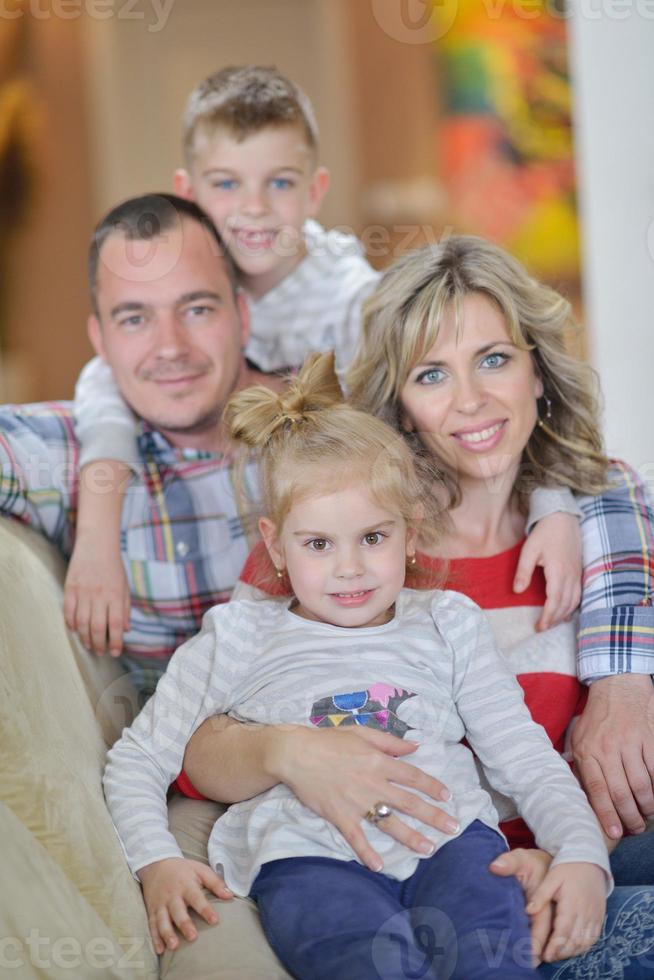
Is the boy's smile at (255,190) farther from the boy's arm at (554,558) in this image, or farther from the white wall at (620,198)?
the white wall at (620,198)

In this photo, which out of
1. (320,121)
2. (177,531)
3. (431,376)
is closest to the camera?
(431,376)

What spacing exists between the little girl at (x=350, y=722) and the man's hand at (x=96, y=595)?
0.68 feet

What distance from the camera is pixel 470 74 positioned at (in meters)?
4.79

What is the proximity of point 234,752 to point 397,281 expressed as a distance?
0.63 meters

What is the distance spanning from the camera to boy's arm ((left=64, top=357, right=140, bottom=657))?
1.38m

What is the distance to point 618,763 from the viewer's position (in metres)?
1.20

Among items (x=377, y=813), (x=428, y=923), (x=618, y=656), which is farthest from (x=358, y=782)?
(x=618, y=656)

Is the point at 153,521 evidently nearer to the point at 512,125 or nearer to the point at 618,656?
the point at 618,656

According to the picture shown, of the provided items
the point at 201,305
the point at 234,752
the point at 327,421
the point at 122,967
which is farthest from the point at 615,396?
the point at 122,967

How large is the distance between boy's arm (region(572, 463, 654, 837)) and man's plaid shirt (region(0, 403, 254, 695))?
0.46 meters

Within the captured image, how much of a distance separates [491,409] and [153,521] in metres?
0.50

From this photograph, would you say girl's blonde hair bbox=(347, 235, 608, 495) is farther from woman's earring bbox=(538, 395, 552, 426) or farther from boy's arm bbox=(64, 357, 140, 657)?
boy's arm bbox=(64, 357, 140, 657)

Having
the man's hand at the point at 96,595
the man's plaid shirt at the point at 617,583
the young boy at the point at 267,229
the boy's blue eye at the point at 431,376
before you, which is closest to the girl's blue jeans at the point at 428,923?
the man's plaid shirt at the point at 617,583

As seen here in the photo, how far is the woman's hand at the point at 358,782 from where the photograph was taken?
105cm
